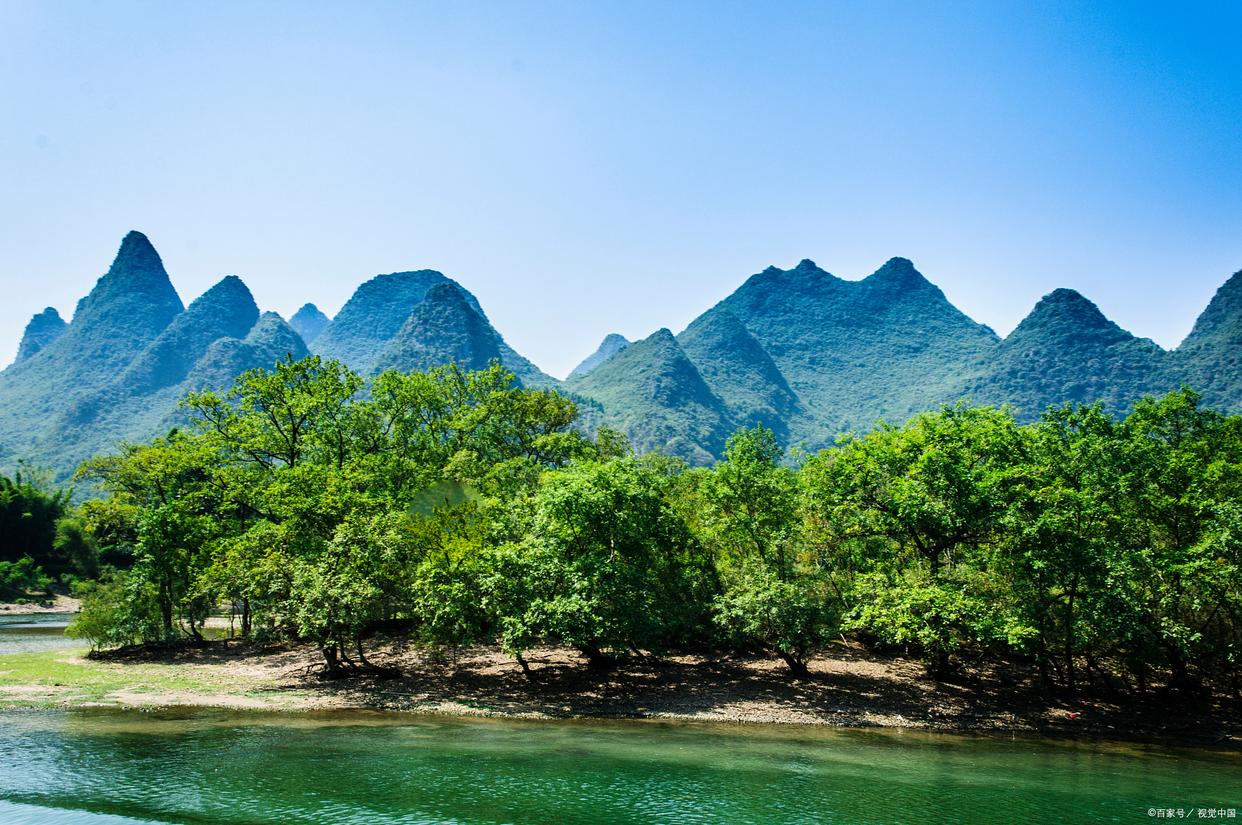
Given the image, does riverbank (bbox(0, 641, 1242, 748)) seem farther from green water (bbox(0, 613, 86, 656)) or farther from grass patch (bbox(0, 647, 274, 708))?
green water (bbox(0, 613, 86, 656))

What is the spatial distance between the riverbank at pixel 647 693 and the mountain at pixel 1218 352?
153m

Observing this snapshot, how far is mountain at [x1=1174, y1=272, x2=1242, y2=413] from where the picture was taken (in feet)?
507

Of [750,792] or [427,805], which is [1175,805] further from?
[427,805]

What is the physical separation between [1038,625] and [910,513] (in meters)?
6.63

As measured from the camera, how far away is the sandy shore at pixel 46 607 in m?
72.3

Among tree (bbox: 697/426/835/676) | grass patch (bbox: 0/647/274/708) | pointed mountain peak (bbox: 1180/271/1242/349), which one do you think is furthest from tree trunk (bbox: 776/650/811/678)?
pointed mountain peak (bbox: 1180/271/1242/349)

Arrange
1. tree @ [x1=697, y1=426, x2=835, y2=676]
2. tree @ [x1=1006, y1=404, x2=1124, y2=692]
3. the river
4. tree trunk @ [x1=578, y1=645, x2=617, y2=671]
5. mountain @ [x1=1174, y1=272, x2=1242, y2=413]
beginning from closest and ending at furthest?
1. the river
2. tree @ [x1=1006, y1=404, x2=1124, y2=692]
3. tree @ [x1=697, y1=426, x2=835, y2=676]
4. tree trunk @ [x1=578, y1=645, x2=617, y2=671]
5. mountain @ [x1=1174, y1=272, x2=1242, y2=413]

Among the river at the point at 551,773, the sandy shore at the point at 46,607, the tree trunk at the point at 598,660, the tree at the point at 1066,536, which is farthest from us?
the sandy shore at the point at 46,607

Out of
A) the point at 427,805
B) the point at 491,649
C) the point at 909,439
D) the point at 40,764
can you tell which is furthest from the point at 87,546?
the point at 909,439

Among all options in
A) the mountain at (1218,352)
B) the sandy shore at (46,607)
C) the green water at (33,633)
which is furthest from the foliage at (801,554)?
the mountain at (1218,352)

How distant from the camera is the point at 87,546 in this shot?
85.9 metres

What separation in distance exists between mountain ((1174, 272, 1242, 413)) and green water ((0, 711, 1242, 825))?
532 feet

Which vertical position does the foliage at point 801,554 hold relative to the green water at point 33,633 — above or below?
above

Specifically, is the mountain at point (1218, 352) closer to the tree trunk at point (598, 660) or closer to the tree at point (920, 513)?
the tree at point (920, 513)
